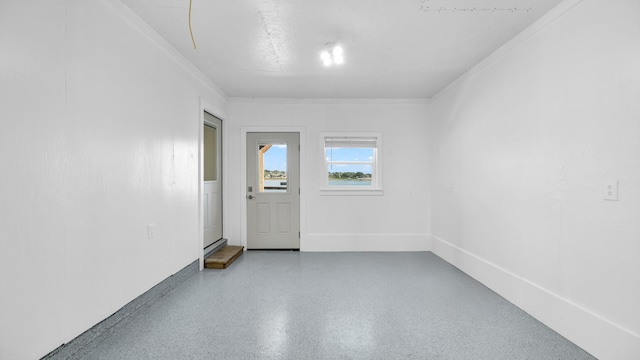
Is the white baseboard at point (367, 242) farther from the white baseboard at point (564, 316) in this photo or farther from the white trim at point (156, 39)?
the white trim at point (156, 39)

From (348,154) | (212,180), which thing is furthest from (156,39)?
(348,154)

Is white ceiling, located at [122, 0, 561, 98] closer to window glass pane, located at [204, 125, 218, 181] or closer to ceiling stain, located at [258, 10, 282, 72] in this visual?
ceiling stain, located at [258, 10, 282, 72]

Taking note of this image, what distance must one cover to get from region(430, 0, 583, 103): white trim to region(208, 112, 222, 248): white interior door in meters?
3.73

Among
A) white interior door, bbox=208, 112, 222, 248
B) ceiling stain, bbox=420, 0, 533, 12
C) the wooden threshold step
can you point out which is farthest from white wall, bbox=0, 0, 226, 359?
ceiling stain, bbox=420, 0, 533, 12

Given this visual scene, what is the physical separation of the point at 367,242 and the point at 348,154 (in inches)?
63.3

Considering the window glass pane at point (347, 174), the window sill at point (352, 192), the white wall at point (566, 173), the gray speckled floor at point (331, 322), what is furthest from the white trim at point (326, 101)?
the gray speckled floor at point (331, 322)

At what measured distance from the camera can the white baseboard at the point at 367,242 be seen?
197 inches

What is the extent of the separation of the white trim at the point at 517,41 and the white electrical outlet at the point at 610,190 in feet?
4.50

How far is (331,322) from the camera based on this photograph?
2469mm

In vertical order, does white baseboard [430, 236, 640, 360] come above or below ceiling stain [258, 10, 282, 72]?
below

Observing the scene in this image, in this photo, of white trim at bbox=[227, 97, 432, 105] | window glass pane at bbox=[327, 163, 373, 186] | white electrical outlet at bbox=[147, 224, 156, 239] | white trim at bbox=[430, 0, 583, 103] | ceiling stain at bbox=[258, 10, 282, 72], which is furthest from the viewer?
window glass pane at bbox=[327, 163, 373, 186]

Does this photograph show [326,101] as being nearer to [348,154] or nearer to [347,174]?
[348,154]

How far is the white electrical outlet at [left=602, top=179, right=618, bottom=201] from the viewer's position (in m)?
1.90

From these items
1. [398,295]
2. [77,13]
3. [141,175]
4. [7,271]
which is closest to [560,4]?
[398,295]
